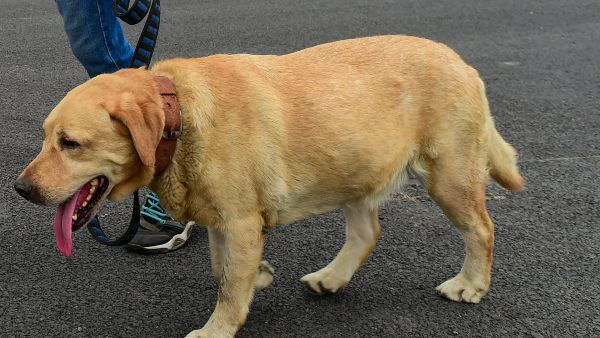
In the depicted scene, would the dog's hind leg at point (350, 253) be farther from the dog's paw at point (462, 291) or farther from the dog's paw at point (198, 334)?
the dog's paw at point (198, 334)

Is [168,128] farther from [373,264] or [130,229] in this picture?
[373,264]

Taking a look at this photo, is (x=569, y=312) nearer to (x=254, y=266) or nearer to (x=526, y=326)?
(x=526, y=326)

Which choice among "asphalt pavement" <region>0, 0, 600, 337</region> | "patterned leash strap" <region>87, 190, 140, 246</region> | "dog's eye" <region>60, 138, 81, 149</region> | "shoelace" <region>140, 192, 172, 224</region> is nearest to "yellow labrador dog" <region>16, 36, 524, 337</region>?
"dog's eye" <region>60, 138, 81, 149</region>

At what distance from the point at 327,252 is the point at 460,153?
3.52 feet

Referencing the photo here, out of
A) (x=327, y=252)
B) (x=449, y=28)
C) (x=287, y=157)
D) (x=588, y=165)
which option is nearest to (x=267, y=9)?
(x=449, y=28)

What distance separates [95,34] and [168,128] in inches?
52.0

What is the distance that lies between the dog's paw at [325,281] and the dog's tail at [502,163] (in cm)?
98

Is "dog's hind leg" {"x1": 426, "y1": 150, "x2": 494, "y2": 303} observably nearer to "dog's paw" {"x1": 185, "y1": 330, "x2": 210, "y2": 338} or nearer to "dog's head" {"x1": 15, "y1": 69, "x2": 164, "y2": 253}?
"dog's paw" {"x1": 185, "y1": 330, "x2": 210, "y2": 338}

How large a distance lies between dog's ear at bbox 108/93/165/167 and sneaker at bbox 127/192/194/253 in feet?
4.07

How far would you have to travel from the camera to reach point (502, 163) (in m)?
3.56

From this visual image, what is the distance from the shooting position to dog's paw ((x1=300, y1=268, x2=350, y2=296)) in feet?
11.5

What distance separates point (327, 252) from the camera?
3961 mm

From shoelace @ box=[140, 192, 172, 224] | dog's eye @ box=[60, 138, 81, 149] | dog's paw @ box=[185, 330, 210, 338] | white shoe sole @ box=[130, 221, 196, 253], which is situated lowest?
white shoe sole @ box=[130, 221, 196, 253]

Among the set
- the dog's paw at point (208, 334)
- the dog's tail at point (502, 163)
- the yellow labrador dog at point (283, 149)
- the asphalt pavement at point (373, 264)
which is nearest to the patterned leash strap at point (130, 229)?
the asphalt pavement at point (373, 264)
